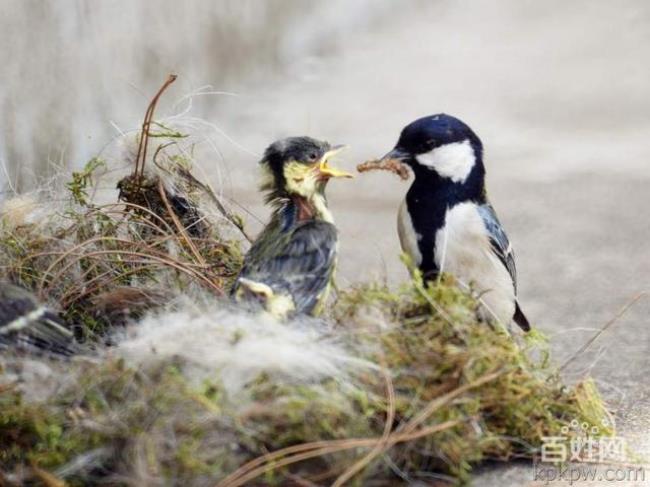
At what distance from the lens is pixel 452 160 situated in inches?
136

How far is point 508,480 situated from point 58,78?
12.5ft

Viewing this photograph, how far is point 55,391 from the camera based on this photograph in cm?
277

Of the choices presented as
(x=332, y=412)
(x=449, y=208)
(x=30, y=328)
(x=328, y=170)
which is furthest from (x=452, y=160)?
(x=30, y=328)

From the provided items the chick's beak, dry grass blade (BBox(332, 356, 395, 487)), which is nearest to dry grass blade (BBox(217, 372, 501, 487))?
dry grass blade (BBox(332, 356, 395, 487))

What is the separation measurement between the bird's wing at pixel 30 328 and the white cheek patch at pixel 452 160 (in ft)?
3.60

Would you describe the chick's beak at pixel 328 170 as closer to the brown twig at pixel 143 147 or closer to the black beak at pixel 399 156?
the black beak at pixel 399 156

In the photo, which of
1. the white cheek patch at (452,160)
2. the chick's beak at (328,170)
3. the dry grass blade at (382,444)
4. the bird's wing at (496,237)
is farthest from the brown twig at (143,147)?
the dry grass blade at (382,444)

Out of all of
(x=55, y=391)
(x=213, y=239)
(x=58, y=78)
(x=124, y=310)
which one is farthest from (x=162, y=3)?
(x=55, y=391)

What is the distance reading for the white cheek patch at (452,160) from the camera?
3.46 metres

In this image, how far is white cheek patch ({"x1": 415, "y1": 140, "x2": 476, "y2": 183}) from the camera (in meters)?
3.46

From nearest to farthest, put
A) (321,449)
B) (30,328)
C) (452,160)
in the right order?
(321,449) < (30,328) < (452,160)

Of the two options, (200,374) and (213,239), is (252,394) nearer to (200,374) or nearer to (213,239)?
(200,374)

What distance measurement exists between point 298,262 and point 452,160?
0.62 m

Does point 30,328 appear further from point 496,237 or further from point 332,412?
point 496,237
